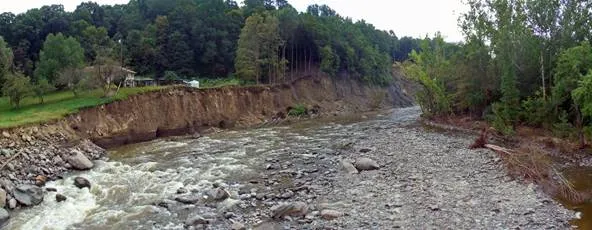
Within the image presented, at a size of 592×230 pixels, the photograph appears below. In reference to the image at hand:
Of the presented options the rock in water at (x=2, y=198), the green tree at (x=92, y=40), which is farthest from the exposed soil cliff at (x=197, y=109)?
the green tree at (x=92, y=40)

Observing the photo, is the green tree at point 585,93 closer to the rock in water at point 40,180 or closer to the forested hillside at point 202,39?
the rock in water at point 40,180

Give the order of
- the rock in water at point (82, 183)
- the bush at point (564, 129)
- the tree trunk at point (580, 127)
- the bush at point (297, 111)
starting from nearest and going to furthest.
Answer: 1. the rock in water at point (82, 183)
2. the tree trunk at point (580, 127)
3. the bush at point (564, 129)
4. the bush at point (297, 111)

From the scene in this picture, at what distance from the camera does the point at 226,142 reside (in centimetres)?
3719

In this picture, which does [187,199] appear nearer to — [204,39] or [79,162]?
[79,162]

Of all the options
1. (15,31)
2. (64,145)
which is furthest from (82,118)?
(15,31)

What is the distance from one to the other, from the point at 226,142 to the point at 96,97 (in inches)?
628

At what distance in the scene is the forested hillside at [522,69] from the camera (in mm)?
29594

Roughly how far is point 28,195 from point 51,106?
22797 mm

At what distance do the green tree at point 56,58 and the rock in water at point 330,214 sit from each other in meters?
43.1

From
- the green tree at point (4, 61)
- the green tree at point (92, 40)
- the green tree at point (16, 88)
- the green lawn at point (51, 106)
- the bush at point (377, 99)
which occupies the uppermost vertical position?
the green tree at point (92, 40)

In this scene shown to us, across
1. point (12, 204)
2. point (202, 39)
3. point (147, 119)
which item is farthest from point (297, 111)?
point (12, 204)

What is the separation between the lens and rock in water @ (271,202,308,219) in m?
16.9

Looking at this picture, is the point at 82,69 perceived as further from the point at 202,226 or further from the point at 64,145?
the point at 202,226

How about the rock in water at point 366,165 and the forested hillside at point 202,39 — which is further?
the forested hillside at point 202,39
